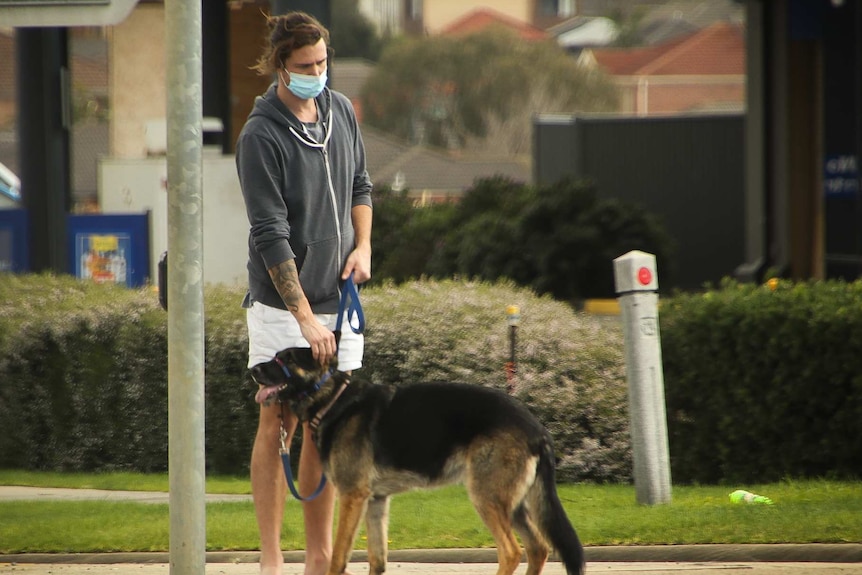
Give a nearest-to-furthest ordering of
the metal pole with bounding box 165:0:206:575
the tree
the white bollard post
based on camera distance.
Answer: the metal pole with bounding box 165:0:206:575
the white bollard post
the tree

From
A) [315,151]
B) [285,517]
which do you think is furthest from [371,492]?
[285,517]

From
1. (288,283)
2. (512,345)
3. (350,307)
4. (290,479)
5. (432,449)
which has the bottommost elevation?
(290,479)

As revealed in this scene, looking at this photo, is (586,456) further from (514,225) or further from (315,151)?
(514,225)

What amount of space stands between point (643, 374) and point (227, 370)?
297 centimetres

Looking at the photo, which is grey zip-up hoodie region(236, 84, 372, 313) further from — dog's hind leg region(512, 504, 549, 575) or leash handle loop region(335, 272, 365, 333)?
dog's hind leg region(512, 504, 549, 575)

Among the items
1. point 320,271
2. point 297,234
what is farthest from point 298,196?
point 320,271

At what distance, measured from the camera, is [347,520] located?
532cm

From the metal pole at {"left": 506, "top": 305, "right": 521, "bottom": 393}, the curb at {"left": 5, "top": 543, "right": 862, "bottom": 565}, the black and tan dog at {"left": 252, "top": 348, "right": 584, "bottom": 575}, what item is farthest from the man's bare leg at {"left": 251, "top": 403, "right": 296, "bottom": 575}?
the metal pole at {"left": 506, "top": 305, "right": 521, "bottom": 393}

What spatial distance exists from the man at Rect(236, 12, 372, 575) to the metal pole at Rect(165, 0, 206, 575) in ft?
1.39

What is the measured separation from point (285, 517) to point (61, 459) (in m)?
2.75

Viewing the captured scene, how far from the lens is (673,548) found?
20.1 ft

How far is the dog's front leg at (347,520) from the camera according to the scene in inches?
209

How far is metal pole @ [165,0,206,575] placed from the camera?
4918 millimetres

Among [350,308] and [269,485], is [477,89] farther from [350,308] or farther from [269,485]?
[269,485]
